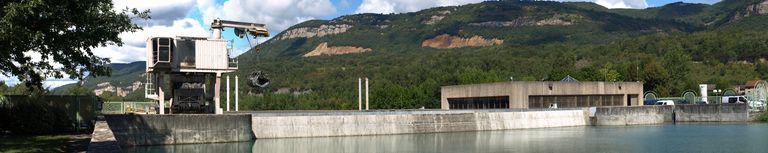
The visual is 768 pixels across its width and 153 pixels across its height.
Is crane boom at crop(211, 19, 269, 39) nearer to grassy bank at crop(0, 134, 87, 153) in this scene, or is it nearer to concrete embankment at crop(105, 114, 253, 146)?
concrete embankment at crop(105, 114, 253, 146)

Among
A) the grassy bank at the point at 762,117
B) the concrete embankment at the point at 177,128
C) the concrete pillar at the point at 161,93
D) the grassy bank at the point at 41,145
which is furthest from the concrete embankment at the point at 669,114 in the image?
the grassy bank at the point at 41,145

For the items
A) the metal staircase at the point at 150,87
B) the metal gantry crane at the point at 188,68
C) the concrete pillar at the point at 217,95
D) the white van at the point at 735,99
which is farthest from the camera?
the white van at the point at 735,99

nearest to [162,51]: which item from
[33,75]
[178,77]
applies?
[178,77]

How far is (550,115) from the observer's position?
59.2 m

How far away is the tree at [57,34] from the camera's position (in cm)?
1889

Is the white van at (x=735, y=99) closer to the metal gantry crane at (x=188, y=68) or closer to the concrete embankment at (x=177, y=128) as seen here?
the concrete embankment at (x=177, y=128)

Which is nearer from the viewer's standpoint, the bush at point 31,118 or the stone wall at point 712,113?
the bush at point 31,118

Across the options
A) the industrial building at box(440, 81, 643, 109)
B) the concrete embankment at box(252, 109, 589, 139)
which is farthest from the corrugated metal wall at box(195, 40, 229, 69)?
the industrial building at box(440, 81, 643, 109)

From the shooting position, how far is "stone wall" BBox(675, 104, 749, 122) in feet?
214

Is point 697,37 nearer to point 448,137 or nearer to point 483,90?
point 483,90

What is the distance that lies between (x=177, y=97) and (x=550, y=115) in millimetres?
32459

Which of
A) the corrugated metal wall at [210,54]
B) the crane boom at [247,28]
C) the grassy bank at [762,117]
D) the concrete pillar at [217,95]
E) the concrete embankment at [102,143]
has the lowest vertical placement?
the grassy bank at [762,117]

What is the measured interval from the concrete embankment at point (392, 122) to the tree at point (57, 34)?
1733 centimetres

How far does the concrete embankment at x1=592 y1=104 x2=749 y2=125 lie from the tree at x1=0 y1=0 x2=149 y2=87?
47.7 metres
